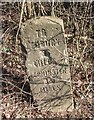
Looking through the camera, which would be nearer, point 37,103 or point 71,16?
point 37,103

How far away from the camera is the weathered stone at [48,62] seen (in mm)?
3615

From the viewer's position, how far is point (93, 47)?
4.90 m

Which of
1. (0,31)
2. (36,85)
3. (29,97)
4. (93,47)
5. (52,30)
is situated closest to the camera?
(52,30)

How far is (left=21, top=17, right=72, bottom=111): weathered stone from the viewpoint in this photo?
142 inches

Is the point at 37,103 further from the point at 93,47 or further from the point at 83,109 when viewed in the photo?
the point at 93,47

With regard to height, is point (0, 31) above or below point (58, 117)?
above

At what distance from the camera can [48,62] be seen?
3871mm

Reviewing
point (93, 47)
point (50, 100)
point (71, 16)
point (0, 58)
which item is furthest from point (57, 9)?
point (50, 100)

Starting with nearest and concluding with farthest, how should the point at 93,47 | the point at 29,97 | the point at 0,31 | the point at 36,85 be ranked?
the point at 36,85 → the point at 29,97 → the point at 93,47 → the point at 0,31

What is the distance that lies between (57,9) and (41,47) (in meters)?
1.34

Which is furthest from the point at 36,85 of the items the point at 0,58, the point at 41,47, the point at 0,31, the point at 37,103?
the point at 0,31

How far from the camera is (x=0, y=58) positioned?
16.7 feet

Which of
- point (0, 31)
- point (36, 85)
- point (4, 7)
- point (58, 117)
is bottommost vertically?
point (58, 117)

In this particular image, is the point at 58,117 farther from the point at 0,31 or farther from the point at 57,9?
the point at 0,31
